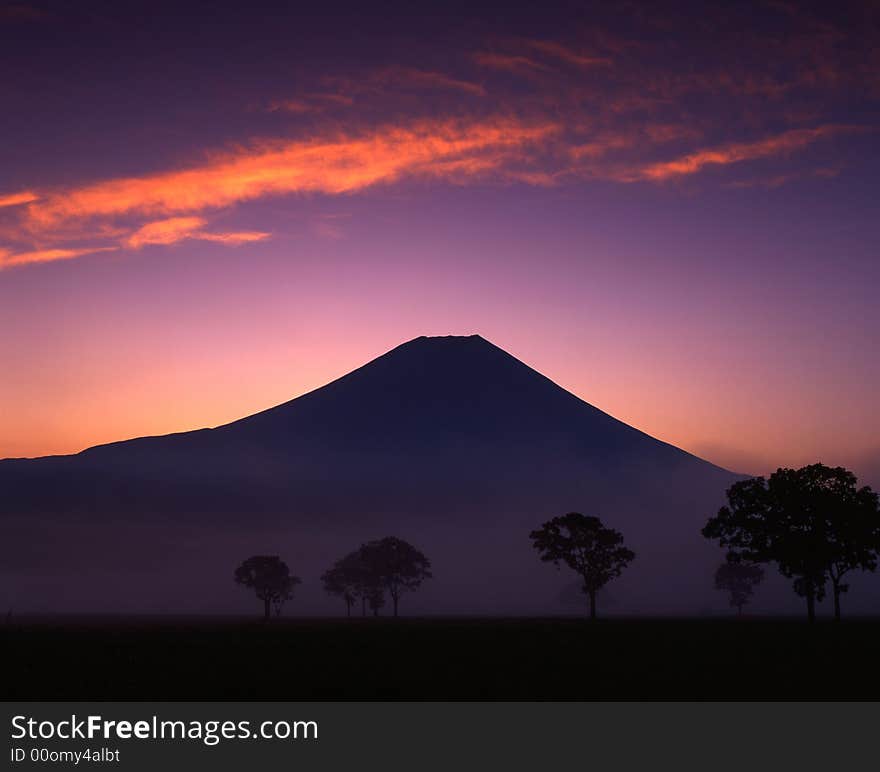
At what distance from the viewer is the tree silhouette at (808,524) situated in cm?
8094

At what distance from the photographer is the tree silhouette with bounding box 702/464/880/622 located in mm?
80938

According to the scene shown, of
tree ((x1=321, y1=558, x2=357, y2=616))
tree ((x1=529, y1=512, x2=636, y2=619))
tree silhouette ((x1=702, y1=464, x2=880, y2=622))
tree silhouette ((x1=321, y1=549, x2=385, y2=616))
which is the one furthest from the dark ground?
tree ((x1=321, y1=558, x2=357, y2=616))

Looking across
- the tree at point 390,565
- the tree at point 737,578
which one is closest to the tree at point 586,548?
the tree at point 390,565

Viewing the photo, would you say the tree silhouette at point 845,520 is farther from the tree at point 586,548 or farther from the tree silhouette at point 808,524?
the tree at point 586,548

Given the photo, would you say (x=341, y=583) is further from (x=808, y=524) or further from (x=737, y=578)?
(x=808, y=524)

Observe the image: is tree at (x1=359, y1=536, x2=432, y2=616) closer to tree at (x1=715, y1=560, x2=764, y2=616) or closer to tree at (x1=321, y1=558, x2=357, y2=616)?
tree at (x1=321, y1=558, x2=357, y2=616)

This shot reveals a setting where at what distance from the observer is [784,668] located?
36.1m

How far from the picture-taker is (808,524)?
8212cm

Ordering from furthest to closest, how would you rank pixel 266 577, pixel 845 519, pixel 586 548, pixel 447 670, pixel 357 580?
pixel 357 580
pixel 266 577
pixel 586 548
pixel 845 519
pixel 447 670

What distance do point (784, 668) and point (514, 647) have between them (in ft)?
49.2

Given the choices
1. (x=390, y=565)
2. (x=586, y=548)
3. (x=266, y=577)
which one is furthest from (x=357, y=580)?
(x=586, y=548)

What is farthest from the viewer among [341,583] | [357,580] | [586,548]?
A: [341,583]
